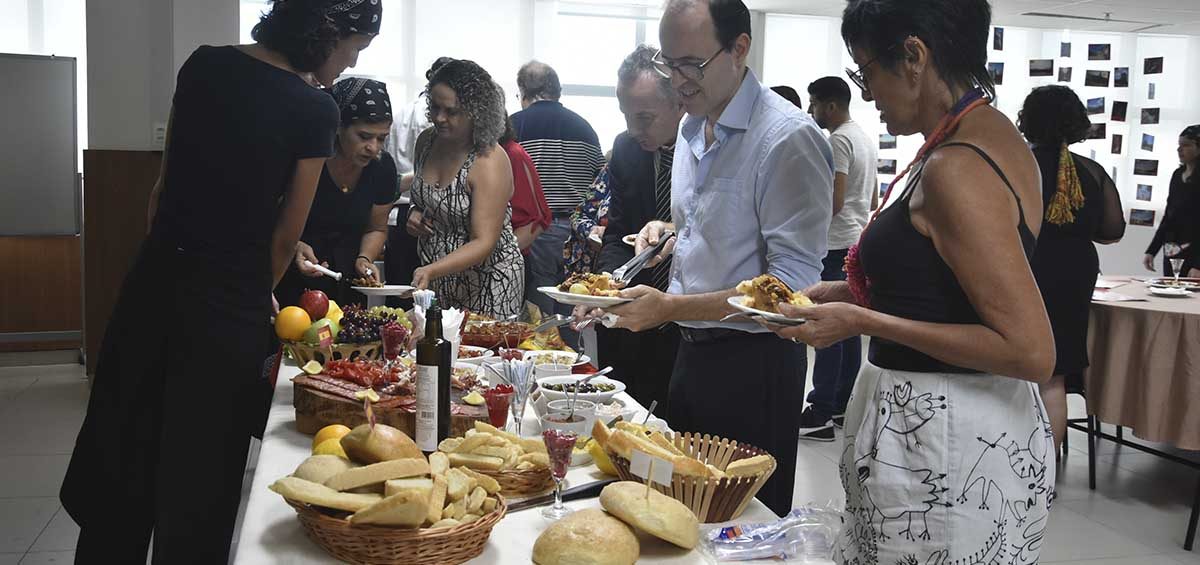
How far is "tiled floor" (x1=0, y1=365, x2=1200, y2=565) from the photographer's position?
330 centimetres

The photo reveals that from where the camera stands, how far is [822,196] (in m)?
1.95

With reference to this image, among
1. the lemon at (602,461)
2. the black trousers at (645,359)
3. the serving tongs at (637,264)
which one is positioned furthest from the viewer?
the black trousers at (645,359)

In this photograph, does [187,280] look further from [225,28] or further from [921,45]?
[225,28]

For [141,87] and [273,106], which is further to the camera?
[141,87]

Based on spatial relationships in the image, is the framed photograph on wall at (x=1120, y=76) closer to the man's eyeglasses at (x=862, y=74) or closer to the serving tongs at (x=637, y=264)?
the serving tongs at (x=637, y=264)

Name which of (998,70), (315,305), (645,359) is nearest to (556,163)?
(645,359)

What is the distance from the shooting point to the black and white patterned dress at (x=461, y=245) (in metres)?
3.18

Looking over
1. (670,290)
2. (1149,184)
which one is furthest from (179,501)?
(1149,184)

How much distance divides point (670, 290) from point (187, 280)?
40.3 inches

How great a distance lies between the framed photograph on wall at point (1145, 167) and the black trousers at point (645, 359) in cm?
810

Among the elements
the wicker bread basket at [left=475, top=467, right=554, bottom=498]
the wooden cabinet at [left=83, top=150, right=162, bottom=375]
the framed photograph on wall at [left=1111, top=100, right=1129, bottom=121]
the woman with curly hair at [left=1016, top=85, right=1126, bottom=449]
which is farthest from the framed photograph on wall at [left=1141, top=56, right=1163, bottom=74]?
the wicker bread basket at [left=475, top=467, right=554, bottom=498]

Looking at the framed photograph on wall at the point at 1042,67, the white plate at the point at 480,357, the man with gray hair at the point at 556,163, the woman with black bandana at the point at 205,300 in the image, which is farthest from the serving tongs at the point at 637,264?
the framed photograph on wall at the point at 1042,67

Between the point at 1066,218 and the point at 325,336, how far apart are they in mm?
2844

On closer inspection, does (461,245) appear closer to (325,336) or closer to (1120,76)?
(325,336)
